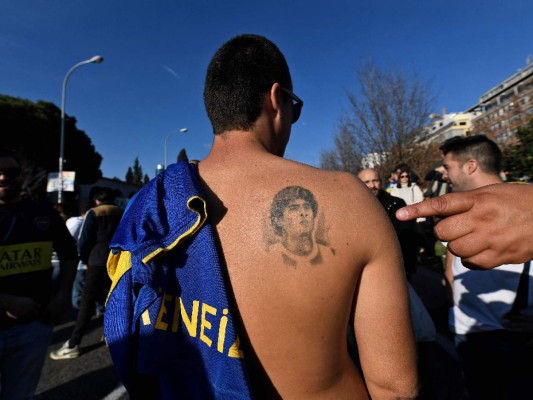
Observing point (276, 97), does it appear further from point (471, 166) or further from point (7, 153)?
point (7, 153)

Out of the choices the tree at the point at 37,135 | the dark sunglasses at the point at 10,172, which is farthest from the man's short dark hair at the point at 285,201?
the tree at the point at 37,135

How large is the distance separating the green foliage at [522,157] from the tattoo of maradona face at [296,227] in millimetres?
5969

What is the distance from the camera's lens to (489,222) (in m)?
0.88

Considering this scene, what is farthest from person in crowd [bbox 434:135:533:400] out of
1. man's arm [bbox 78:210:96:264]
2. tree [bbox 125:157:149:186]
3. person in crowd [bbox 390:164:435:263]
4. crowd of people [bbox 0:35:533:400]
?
tree [bbox 125:157:149:186]

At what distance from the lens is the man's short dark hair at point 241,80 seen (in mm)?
1297

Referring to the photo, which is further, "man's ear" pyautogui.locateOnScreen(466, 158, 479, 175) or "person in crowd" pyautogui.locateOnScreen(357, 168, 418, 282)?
"person in crowd" pyautogui.locateOnScreen(357, 168, 418, 282)

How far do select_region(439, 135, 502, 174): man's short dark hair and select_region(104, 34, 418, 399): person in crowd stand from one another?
177 centimetres

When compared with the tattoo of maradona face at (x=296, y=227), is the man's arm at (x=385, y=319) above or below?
below

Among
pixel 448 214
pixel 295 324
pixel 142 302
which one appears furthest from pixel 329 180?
pixel 142 302

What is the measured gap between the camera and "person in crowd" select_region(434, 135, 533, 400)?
2014 mm

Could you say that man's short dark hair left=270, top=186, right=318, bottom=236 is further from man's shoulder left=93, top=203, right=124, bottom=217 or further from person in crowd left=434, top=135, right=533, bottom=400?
man's shoulder left=93, top=203, right=124, bottom=217

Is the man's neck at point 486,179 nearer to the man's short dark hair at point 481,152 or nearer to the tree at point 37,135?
the man's short dark hair at point 481,152

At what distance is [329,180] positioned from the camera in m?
1.14

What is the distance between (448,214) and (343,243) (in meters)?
0.33
